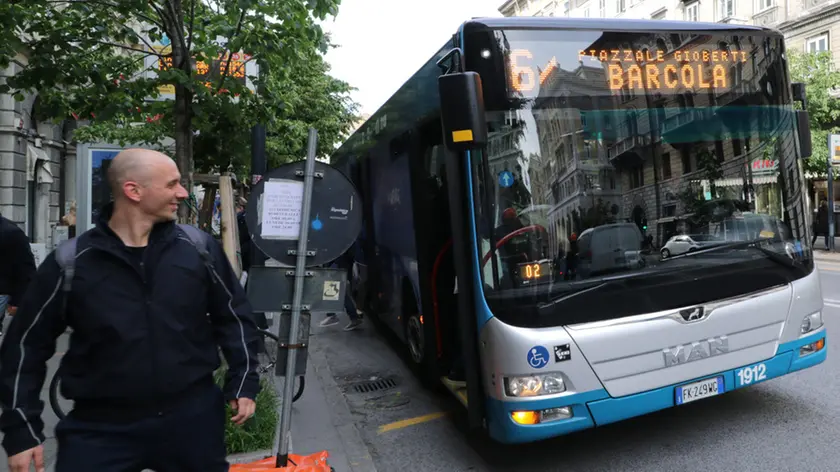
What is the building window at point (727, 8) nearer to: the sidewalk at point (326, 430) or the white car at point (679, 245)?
the white car at point (679, 245)

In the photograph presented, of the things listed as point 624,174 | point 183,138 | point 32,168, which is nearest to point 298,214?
point 624,174

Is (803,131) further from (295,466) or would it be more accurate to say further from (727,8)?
(727,8)

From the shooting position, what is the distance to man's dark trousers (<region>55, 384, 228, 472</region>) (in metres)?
2.15

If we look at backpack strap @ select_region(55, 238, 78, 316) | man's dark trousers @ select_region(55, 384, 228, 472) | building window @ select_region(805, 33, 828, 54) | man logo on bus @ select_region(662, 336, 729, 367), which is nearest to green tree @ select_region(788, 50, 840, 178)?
building window @ select_region(805, 33, 828, 54)

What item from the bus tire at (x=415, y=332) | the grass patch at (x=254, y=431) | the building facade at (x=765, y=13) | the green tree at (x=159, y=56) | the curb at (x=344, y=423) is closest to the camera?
the grass patch at (x=254, y=431)

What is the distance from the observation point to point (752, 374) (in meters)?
4.08

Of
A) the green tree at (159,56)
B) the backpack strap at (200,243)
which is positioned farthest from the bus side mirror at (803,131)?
the backpack strap at (200,243)

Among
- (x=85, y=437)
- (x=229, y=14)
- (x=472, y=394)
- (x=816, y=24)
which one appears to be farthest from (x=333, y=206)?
(x=816, y=24)

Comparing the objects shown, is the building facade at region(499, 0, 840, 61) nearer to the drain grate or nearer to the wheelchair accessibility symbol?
the drain grate

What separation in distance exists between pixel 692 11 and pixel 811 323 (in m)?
35.4

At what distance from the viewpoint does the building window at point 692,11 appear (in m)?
34.0

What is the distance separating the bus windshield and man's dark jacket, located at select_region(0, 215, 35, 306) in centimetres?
285

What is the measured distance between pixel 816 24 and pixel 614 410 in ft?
102

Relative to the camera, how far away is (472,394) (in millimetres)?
3883
